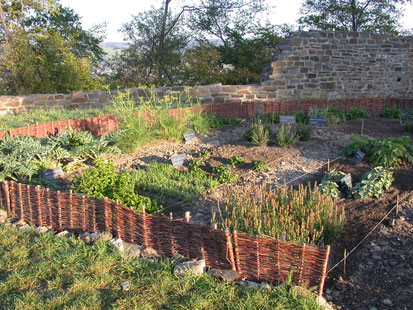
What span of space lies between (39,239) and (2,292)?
0.89m

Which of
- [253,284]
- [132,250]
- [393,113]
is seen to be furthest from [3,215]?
[393,113]

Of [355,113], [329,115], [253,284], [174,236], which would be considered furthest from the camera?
[355,113]

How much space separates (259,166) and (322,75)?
818cm

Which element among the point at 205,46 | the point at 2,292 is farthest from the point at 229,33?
the point at 2,292

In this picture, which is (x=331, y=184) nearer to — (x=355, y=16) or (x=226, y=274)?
(x=226, y=274)

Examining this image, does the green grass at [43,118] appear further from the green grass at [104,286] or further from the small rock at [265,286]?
the small rock at [265,286]

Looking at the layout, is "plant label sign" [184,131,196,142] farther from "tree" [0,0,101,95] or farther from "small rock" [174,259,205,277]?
"tree" [0,0,101,95]

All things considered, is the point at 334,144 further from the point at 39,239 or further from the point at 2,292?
the point at 2,292

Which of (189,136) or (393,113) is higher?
(393,113)

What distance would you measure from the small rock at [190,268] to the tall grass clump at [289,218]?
48 cm

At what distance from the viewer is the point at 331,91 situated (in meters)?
13.5

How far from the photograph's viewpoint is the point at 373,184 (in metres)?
5.15

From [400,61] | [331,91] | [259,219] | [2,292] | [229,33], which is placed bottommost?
[2,292]

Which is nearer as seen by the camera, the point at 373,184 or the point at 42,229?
the point at 42,229
